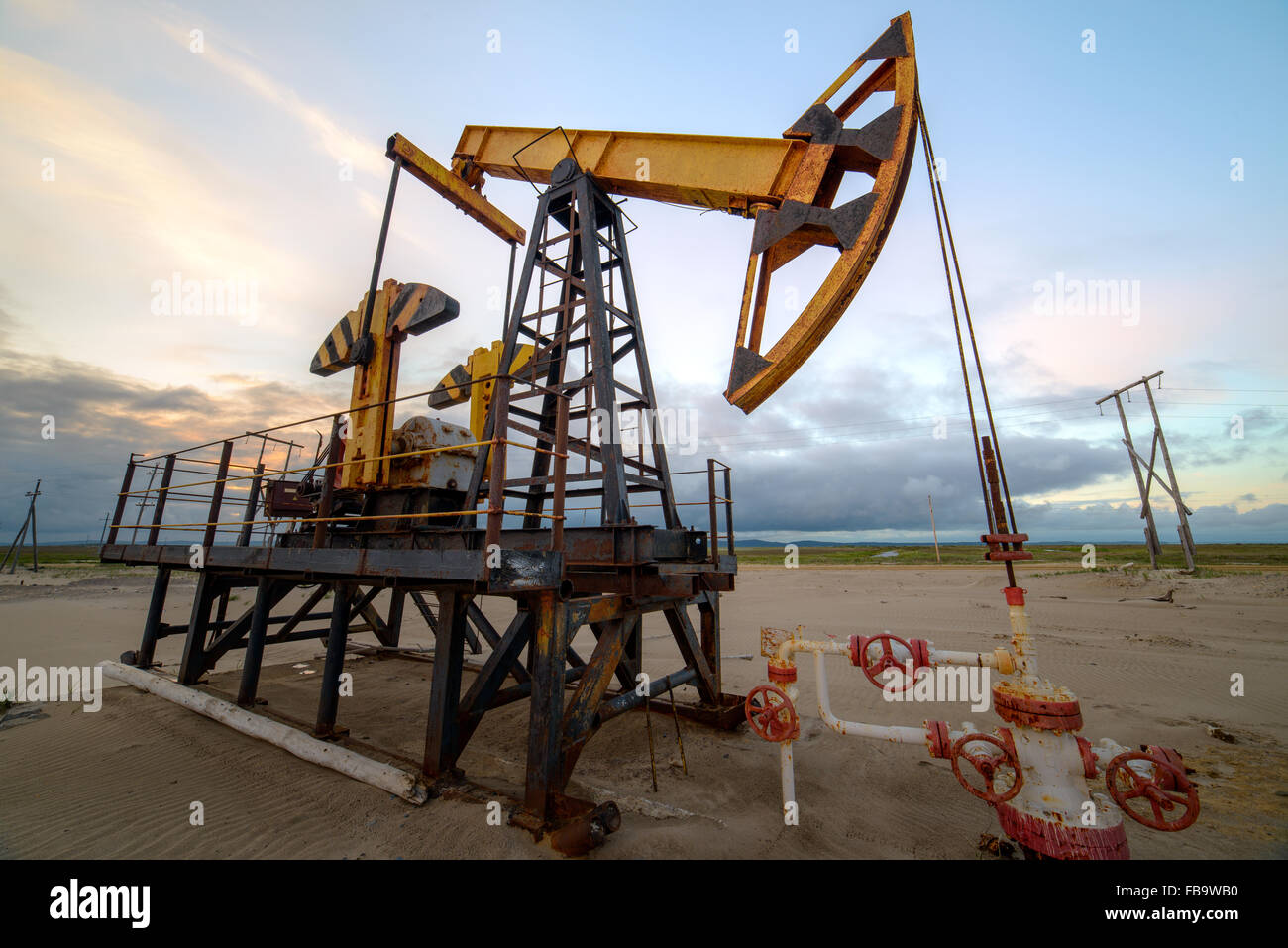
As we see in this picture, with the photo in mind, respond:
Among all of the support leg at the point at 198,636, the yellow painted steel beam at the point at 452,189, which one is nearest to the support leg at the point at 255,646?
the support leg at the point at 198,636

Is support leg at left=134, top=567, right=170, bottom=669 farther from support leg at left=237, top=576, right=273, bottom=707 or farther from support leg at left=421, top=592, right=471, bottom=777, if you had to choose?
support leg at left=421, top=592, right=471, bottom=777

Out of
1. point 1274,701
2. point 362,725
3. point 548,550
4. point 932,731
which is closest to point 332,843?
point 548,550

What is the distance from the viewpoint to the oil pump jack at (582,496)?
9.59 ft

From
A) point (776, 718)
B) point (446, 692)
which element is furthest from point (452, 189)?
point (776, 718)

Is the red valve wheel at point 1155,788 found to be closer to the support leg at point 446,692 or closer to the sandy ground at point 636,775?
the sandy ground at point 636,775

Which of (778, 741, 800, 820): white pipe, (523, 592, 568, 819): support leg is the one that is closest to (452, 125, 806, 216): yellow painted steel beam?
(523, 592, 568, 819): support leg

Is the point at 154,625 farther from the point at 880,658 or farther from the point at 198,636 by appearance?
the point at 880,658

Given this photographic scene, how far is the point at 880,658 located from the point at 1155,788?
3.96ft

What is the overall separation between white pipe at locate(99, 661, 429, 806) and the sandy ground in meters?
0.11

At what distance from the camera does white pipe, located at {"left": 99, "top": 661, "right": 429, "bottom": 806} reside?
3.94 m

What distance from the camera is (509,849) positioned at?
10.7 feet

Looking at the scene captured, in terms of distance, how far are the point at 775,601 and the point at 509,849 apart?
1762cm

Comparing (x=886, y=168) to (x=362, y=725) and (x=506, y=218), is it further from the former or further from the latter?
(x=362, y=725)

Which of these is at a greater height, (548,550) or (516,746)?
(548,550)
